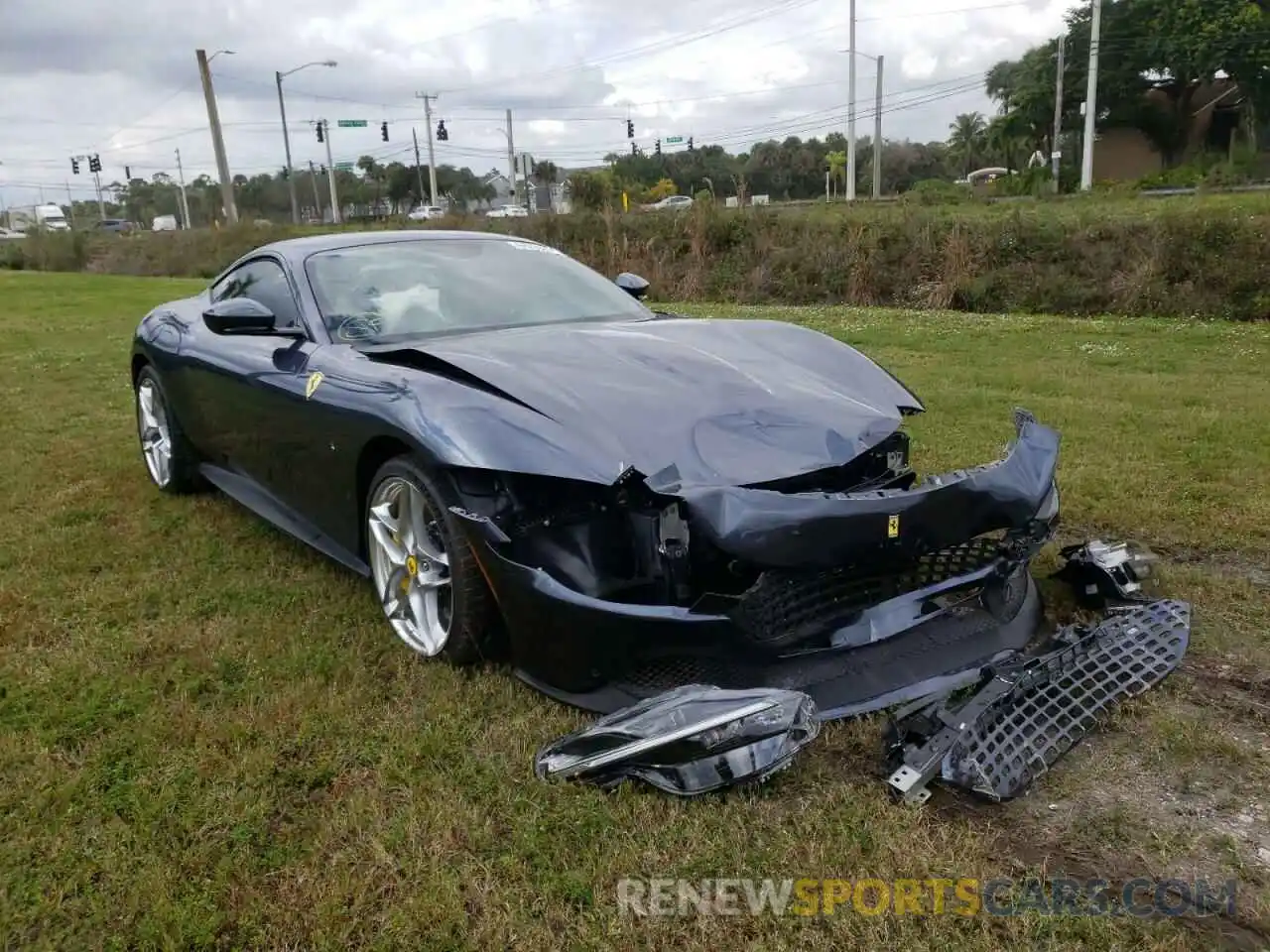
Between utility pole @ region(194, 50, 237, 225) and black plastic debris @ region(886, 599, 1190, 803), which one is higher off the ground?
utility pole @ region(194, 50, 237, 225)

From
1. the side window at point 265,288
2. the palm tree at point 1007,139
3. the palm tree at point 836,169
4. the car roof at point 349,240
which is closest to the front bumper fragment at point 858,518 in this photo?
the side window at point 265,288

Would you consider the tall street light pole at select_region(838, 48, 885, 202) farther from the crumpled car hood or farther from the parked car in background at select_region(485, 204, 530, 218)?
the crumpled car hood

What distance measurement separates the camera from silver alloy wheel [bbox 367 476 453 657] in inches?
116

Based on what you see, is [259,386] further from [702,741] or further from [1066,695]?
[1066,695]

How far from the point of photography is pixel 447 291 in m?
3.81

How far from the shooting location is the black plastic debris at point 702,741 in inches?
87.0

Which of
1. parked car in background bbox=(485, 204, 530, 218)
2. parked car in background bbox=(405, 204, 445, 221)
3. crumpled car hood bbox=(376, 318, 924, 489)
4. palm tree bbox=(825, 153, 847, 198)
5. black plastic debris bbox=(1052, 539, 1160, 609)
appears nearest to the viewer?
crumpled car hood bbox=(376, 318, 924, 489)

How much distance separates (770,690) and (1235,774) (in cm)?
116

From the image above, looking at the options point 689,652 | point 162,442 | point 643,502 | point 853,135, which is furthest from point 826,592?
point 853,135

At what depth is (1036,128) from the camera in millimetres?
52344

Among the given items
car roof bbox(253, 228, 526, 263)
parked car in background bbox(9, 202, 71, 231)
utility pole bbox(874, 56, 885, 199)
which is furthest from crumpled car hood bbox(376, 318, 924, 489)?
parked car in background bbox(9, 202, 71, 231)

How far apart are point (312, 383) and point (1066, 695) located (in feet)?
8.42

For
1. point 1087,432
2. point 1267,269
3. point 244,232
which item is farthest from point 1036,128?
point 1087,432

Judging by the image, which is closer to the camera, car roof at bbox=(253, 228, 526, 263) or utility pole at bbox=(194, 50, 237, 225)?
car roof at bbox=(253, 228, 526, 263)
